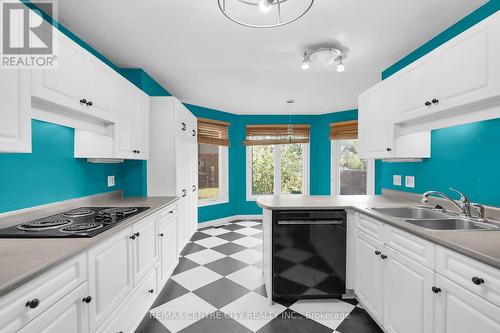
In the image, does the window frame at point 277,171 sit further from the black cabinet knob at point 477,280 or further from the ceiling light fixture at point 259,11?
the black cabinet knob at point 477,280

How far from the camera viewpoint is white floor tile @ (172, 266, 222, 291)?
2418mm

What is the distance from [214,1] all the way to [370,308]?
2.61m

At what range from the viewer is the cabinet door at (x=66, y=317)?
89cm

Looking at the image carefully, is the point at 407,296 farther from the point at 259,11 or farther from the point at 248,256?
the point at 259,11

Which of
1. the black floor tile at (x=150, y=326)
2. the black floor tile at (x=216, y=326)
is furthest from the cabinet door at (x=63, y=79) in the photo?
the black floor tile at (x=216, y=326)

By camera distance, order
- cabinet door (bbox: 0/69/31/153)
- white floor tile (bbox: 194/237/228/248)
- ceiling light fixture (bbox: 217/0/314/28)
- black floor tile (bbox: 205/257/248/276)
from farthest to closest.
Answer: white floor tile (bbox: 194/237/228/248), black floor tile (bbox: 205/257/248/276), ceiling light fixture (bbox: 217/0/314/28), cabinet door (bbox: 0/69/31/153)

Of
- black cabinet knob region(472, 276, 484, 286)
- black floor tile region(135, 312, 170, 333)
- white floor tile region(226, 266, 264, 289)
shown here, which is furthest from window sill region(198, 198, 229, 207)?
black cabinet knob region(472, 276, 484, 286)

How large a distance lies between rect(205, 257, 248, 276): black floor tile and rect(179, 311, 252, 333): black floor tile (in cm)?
74

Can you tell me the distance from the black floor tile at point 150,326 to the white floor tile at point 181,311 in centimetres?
3

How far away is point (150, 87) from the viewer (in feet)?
9.84

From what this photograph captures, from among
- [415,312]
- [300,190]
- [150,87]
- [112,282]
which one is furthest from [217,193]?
[415,312]

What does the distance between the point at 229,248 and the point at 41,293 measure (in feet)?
8.78

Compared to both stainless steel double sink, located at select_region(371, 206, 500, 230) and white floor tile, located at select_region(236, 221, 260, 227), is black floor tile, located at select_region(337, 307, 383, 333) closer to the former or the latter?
stainless steel double sink, located at select_region(371, 206, 500, 230)

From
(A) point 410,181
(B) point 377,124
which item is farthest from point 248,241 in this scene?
(B) point 377,124
